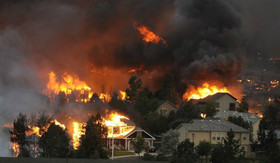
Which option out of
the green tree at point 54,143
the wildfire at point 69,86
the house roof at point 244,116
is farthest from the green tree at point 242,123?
the green tree at point 54,143

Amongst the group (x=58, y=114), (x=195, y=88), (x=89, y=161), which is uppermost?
(x=195, y=88)

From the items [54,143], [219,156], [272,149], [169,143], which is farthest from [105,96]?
[219,156]

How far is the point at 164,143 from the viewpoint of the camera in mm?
59688

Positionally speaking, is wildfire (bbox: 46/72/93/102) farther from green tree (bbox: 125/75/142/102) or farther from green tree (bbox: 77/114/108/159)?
green tree (bbox: 77/114/108/159)

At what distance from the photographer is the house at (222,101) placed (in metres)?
89.1

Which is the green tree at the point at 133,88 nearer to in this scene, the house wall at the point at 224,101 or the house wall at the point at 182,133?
the house wall at the point at 224,101

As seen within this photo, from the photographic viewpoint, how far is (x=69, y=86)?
280ft

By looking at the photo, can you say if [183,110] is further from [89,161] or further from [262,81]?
[262,81]

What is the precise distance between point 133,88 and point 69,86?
1620 cm

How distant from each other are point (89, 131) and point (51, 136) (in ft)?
14.2

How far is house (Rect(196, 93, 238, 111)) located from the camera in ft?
292

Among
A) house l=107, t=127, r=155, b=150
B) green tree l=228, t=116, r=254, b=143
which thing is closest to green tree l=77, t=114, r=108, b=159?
house l=107, t=127, r=155, b=150

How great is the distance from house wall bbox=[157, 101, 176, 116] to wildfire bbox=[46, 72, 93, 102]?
13542 mm

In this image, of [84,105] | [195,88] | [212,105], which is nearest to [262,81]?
[195,88]
